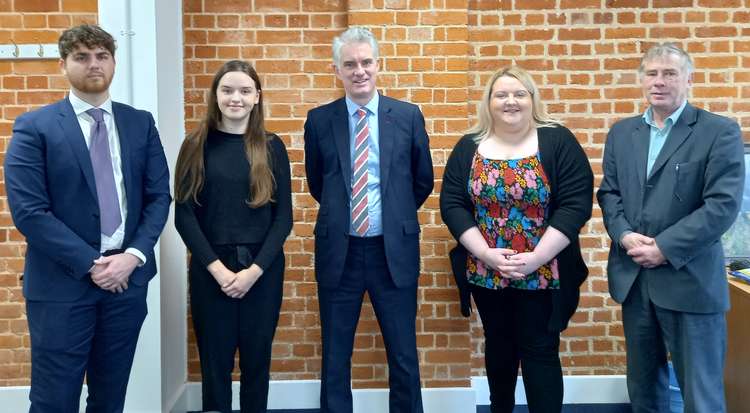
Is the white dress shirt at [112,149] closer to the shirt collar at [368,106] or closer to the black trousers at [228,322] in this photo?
the black trousers at [228,322]

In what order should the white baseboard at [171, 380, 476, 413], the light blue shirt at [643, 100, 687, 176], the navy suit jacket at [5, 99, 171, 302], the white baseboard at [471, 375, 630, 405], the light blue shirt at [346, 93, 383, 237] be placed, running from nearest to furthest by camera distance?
the navy suit jacket at [5, 99, 171, 302], the light blue shirt at [643, 100, 687, 176], the light blue shirt at [346, 93, 383, 237], the white baseboard at [171, 380, 476, 413], the white baseboard at [471, 375, 630, 405]

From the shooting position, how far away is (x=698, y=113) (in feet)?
8.16

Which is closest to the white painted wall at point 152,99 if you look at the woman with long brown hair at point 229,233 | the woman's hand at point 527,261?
the woman with long brown hair at point 229,233

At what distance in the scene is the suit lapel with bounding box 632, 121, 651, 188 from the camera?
98.3 inches

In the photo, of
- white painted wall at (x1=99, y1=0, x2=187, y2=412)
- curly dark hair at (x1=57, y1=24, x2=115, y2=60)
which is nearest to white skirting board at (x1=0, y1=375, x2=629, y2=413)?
white painted wall at (x1=99, y1=0, x2=187, y2=412)

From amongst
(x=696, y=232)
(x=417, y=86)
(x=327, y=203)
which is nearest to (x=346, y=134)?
(x=327, y=203)

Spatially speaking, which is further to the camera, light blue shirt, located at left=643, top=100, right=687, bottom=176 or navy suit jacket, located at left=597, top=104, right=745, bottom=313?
light blue shirt, located at left=643, top=100, right=687, bottom=176

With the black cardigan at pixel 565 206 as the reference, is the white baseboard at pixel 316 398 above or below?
below

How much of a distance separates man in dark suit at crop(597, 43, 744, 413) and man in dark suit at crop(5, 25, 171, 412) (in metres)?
1.84

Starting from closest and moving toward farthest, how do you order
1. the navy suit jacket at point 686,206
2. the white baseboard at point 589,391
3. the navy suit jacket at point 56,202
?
the navy suit jacket at point 56,202, the navy suit jacket at point 686,206, the white baseboard at point 589,391

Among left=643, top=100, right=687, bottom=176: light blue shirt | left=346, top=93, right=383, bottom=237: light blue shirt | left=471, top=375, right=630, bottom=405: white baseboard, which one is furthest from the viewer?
left=471, top=375, right=630, bottom=405: white baseboard

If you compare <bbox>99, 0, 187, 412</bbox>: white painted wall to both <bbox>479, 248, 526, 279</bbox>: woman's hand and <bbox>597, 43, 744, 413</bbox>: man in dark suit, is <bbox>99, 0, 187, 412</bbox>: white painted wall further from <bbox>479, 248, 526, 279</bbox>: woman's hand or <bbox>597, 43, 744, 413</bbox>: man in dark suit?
<bbox>597, 43, 744, 413</bbox>: man in dark suit

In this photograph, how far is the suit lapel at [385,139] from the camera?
2.71 meters

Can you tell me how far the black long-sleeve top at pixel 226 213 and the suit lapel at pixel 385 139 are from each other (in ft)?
1.44
